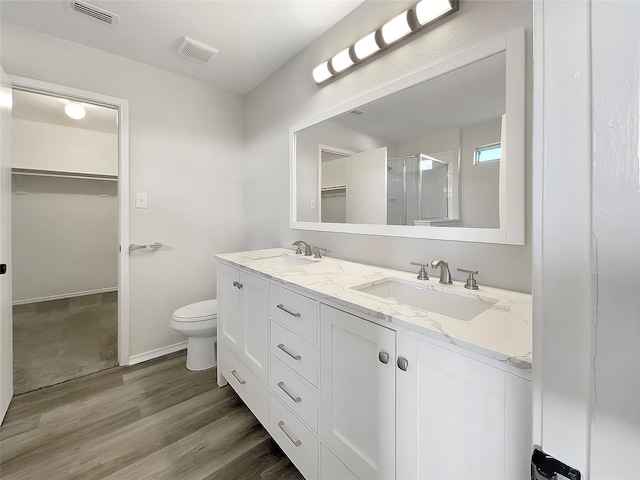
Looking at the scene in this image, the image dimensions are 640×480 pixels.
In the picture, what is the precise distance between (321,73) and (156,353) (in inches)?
98.6

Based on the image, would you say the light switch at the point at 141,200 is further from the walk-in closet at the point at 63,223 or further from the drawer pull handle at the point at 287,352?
the drawer pull handle at the point at 287,352

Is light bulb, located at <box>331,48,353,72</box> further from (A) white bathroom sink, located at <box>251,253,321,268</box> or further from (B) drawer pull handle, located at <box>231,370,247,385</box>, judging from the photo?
(B) drawer pull handle, located at <box>231,370,247,385</box>

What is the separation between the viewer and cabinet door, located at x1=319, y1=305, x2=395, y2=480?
2.70 ft

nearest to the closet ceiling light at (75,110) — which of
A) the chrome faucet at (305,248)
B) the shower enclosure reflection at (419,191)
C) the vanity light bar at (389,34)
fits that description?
the vanity light bar at (389,34)

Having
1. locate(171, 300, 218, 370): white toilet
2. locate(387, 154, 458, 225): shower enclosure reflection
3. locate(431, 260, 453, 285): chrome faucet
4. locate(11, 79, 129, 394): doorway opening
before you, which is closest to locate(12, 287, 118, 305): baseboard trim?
locate(11, 79, 129, 394): doorway opening

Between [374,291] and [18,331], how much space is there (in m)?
3.58

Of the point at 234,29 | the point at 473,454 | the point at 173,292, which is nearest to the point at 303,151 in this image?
the point at 234,29

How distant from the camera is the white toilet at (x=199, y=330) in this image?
1996mm

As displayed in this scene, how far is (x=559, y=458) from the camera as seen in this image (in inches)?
11.3

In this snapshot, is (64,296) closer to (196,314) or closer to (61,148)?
(61,148)

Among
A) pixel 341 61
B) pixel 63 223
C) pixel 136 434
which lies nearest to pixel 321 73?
pixel 341 61

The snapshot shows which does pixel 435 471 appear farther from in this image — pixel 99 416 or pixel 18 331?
pixel 18 331

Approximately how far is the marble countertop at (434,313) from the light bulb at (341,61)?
1172 mm

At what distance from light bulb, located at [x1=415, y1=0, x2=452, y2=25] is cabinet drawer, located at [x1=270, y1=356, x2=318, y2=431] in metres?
1.64
